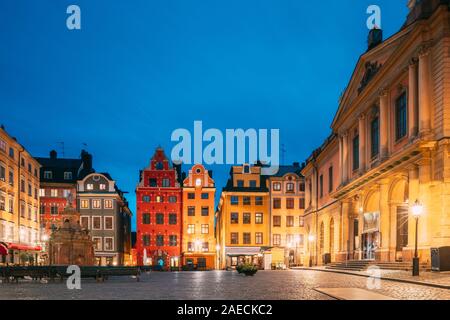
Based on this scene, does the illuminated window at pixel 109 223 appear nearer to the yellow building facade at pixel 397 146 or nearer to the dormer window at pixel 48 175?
the dormer window at pixel 48 175

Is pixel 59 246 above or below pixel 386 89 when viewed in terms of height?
below

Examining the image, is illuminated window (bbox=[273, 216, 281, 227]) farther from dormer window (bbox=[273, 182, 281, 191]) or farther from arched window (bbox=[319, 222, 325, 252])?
arched window (bbox=[319, 222, 325, 252])

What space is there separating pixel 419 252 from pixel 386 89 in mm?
13601

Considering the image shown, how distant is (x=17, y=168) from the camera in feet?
219

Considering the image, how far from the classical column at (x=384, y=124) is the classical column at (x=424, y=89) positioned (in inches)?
304

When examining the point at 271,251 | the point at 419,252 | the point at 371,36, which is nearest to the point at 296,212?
the point at 271,251

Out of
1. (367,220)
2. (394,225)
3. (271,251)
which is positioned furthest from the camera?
(271,251)

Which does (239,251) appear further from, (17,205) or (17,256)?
(17,205)

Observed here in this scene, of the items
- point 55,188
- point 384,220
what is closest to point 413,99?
point 384,220

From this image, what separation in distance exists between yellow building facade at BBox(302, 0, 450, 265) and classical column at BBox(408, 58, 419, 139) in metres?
0.06

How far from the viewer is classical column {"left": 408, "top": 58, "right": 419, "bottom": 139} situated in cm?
3359

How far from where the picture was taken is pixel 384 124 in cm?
4003

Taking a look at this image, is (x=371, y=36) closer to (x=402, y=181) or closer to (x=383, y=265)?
(x=402, y=181)

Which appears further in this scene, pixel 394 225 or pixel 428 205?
pixel 394 225
